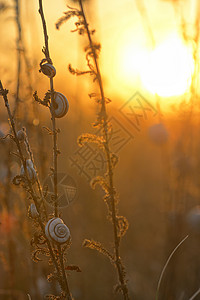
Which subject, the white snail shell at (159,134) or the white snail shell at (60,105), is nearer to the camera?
the white snail shell at (60,105)

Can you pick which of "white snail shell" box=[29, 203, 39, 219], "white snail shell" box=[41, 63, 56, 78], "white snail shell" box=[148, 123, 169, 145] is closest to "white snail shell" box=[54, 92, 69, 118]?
"white snail shell" box=[41, 63, 56, 78]

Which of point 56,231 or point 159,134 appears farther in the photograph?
point 159,134

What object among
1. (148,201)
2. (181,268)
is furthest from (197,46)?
(148,201)

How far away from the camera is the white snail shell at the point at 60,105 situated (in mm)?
851

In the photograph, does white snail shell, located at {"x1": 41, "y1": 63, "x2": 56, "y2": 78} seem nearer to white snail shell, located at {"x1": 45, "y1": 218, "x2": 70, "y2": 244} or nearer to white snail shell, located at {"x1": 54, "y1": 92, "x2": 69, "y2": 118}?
white snail shell, located at {"x1": 54, "y1": 92, "x2": 69, "y2": 118}

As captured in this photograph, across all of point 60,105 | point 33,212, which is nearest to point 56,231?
point 33,212

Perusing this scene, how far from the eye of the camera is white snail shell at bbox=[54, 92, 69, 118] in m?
0.85

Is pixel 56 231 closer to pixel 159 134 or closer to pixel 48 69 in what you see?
pixel 48 69

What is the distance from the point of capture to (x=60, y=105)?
0.86m

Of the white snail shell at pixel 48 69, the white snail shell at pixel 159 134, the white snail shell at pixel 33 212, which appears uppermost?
the white snail shell at pixel 159 134

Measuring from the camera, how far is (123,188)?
5.08m

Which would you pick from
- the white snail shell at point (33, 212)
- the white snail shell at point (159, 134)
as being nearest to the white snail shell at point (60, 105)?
the white snail shell at point (33, 212)

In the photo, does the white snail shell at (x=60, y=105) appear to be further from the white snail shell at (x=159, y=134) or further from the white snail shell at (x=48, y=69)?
the white snail shell at (x=159, y=134)

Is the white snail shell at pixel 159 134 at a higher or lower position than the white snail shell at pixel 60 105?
higher
